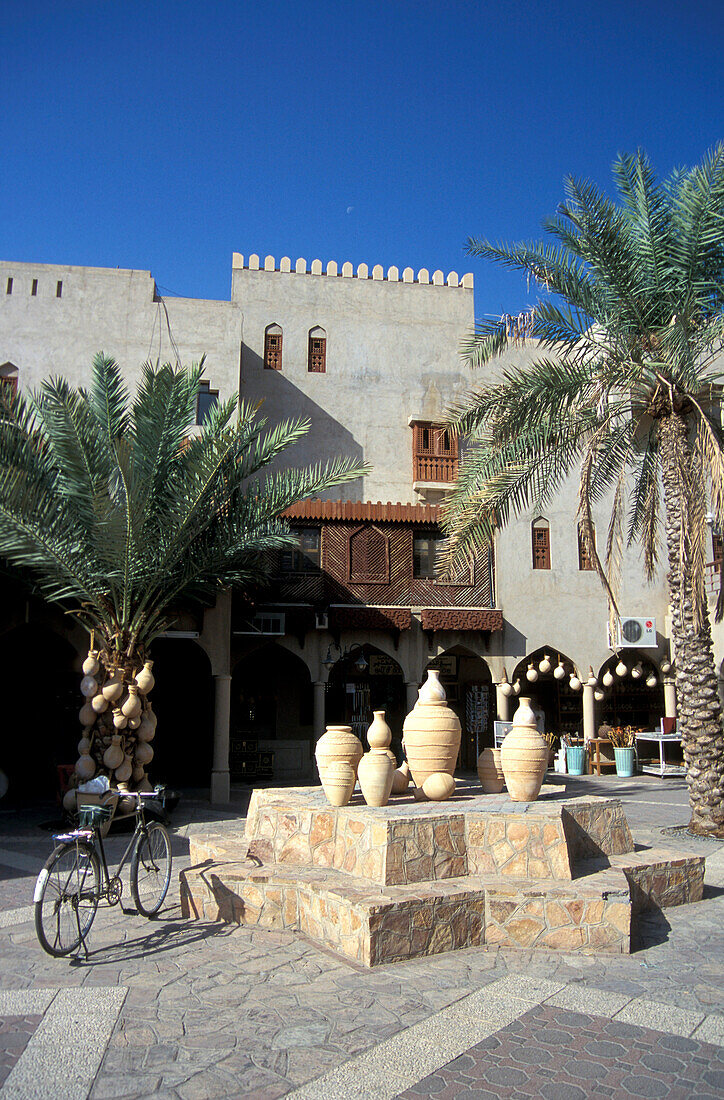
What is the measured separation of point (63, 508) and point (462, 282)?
17.8m

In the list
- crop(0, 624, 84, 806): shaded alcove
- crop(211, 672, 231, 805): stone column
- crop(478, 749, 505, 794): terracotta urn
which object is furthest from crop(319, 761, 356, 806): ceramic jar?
crop(0, 624, 84, 806): shaded alcove

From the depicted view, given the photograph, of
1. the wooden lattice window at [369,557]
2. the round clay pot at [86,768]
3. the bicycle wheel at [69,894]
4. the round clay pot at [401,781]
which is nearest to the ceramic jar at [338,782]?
the round clay pot at [401,781]

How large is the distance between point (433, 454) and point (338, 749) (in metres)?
16.1

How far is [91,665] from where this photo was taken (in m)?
12.4

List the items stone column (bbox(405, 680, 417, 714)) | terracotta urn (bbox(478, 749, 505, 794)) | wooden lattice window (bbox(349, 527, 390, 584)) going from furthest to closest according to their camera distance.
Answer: wooden lattice window (bbox(349, 527, 390, 584)), stone column (bbox(405, 680, 417, 714)), terracotta urn (bbox(478, 749, 505, 794))

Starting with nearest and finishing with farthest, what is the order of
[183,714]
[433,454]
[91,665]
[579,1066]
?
[579,1066] → [91,665] → [183,714] → [433,454]

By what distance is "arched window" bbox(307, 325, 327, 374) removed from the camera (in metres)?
24.8

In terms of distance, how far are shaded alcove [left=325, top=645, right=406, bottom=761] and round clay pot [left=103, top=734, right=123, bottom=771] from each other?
359 inches

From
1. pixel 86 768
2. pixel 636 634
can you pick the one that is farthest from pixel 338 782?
pixel 636 634

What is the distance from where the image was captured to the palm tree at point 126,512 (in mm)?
11820

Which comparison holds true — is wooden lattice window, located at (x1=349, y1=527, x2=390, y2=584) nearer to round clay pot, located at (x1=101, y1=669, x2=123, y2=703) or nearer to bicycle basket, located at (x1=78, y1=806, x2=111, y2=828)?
round clay pot, located at (x1=101, y1=669, x2=123, y2=703)

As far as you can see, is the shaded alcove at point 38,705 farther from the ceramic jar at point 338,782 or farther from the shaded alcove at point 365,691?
the ceramic jar at point 338,782

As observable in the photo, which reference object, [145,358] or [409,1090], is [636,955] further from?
[145,358]

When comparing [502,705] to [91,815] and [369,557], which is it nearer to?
[369,557]
